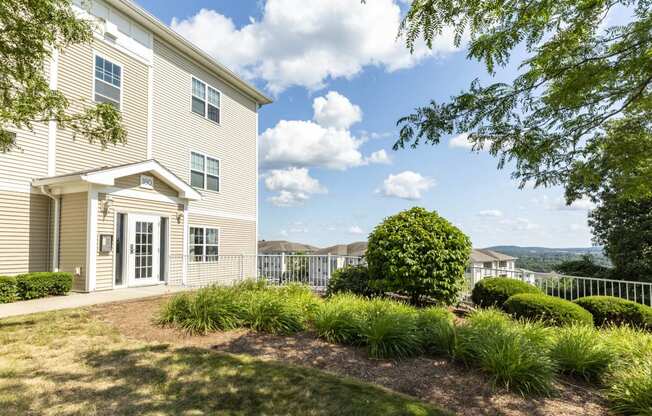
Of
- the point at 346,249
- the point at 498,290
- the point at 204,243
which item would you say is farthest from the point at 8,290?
the point at 346,249

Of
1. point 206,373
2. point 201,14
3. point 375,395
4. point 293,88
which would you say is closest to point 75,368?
point 206,373

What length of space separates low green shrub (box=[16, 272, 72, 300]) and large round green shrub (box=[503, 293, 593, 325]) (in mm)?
10077

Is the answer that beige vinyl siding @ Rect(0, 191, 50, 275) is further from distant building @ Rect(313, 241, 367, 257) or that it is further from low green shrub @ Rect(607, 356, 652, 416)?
distant building @ Rect(313, 241, 367, 257)

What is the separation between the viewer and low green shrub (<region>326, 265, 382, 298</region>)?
8750 millimetres

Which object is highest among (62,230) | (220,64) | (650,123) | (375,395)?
(220,64)

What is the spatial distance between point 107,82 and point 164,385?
10.7 m

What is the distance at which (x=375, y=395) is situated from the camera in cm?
343

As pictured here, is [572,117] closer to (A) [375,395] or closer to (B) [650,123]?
(B) [650,123]

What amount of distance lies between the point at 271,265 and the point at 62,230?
20.5 ft

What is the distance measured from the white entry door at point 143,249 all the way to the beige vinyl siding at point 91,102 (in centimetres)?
216

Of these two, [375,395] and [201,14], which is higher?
[201,14]

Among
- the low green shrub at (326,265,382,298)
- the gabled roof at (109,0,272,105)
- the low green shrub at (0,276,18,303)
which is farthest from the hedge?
the gabled roof at (109,0,272,105)

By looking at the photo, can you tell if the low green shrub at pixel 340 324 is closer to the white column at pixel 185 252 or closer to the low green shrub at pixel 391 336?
the low green shrub at pixel 391 336

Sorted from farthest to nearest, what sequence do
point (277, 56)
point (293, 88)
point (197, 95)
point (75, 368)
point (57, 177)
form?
1. point (293, 88)
2. point (197, 95)
3. point (277, 56)
4. point (57, 177)
5. point (75, 368)
